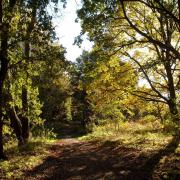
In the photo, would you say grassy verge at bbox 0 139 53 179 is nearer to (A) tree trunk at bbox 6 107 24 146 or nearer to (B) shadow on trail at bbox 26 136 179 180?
(B) shadow on trail at bbox 26 136 179 180

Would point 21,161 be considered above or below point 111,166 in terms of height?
above

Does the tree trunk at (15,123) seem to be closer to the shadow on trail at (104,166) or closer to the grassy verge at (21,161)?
the grassy verge at (21,161)

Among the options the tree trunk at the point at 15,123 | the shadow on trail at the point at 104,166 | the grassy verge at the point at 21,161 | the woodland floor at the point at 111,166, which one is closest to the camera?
the woodland floor at the point at 111,166

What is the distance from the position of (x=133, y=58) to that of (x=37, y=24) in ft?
28.6

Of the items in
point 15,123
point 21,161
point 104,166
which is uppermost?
point 15,123

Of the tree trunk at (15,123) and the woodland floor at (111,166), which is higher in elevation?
the tree trunk at (15,123)

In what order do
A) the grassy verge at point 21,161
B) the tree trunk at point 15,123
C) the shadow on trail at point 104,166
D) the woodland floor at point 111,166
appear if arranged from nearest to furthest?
the woodland floor at point 111,166 → the shadow on trail at point 104,166 → the grassy verge at point 21,161 → the tree trunk at point 15,123

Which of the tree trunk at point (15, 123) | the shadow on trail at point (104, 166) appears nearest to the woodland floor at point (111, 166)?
the shadow on trail at point (104, 166)

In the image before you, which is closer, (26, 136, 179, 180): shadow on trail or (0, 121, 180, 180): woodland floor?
(0, 121, 180, 180): woodland floor

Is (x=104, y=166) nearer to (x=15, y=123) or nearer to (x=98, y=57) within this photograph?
(x=98, y=57)

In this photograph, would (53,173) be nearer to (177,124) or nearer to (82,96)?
(177,124)

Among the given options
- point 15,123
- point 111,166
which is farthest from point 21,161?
point 15,123

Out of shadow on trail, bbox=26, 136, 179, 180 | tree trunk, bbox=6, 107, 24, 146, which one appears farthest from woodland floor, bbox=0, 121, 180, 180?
tree trunk, bbox=6, 107, 24, 146

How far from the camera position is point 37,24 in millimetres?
13789
